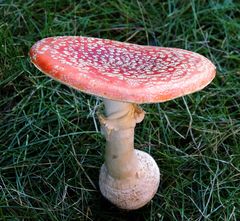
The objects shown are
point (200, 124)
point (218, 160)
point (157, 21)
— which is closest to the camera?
point (218, 160)

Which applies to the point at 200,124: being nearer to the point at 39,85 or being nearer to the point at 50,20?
the point at 39,85

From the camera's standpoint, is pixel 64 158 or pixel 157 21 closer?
pixel 64 158

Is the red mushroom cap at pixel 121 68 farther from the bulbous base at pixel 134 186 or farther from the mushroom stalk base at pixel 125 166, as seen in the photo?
the bulbous base at pixel 134 186

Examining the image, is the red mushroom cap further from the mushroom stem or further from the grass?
the grass

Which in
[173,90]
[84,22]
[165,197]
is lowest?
[165,197]

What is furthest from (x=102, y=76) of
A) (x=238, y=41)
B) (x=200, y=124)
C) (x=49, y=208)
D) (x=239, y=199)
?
(x=238, y=41)

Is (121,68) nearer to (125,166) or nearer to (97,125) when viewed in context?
(125,166)

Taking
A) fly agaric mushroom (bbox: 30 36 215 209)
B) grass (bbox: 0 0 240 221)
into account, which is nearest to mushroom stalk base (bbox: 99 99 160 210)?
fly agaric mushroom (bbox: 30 36 215 209)

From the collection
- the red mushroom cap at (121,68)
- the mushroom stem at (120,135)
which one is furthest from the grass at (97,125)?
the red mushroom cap at (121,68)
